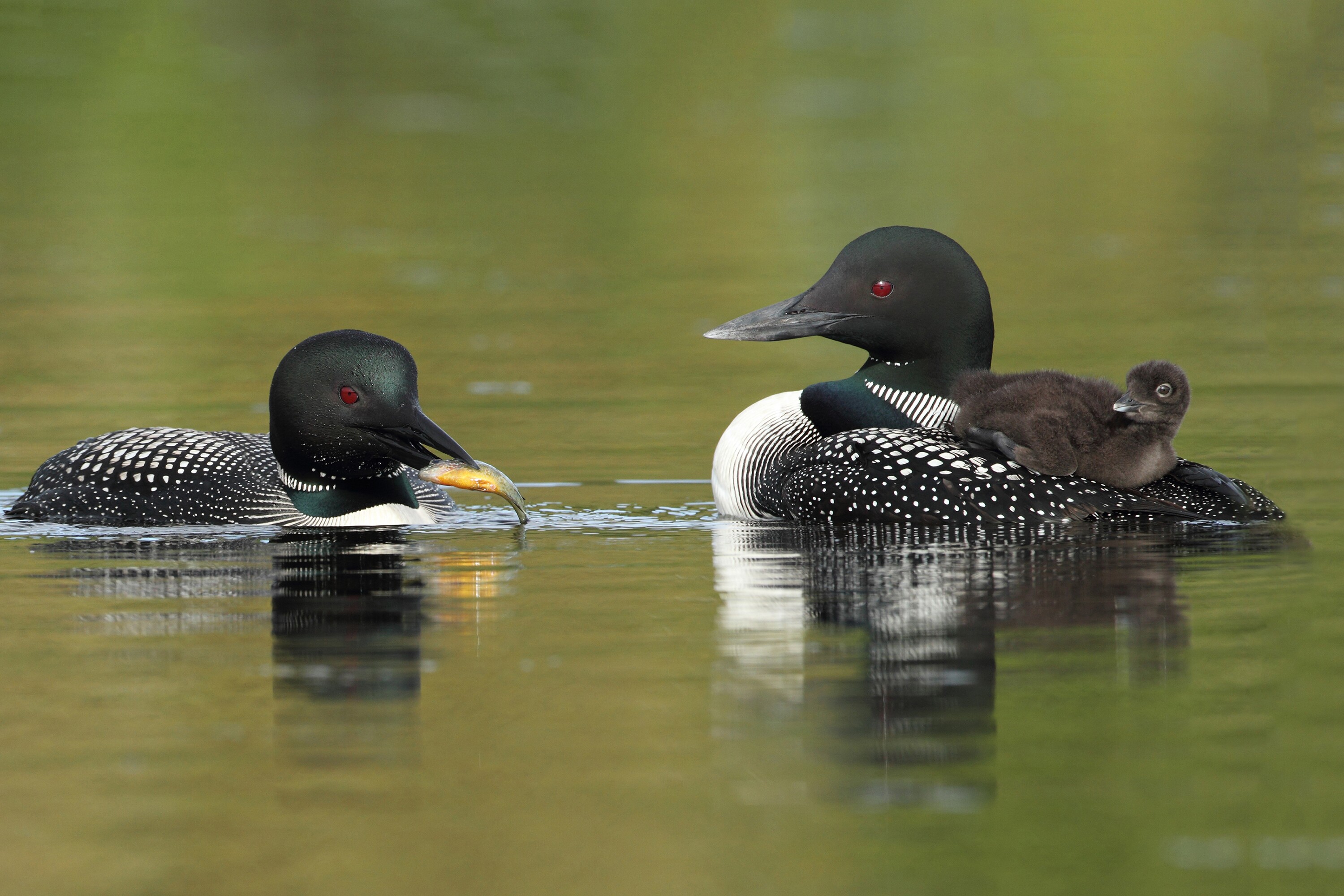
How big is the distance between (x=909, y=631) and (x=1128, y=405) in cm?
147

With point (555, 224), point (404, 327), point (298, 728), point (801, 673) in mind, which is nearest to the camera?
point (298, 728)

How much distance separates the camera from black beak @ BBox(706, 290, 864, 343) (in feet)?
23.4

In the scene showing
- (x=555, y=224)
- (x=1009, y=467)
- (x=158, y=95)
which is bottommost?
(x=1009, y=467)

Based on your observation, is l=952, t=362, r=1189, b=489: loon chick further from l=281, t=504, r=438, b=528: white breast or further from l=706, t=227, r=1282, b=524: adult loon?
l=281, t=504, r=438, b=528: white breast

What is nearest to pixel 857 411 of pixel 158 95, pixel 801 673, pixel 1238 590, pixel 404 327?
pixel 1238 590

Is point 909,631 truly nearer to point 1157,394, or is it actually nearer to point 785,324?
point 1157,394

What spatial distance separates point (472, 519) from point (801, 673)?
2.61m

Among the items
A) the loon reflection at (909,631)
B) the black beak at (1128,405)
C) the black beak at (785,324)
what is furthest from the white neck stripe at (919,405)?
the black beak at (1128,405)

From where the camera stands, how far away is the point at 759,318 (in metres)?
7.22

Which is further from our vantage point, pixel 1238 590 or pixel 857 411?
pixel 857 411

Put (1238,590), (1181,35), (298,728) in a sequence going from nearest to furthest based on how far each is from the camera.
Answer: (298,728) → (1238,590) → (1181,35)

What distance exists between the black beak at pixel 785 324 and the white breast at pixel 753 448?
25 centimetres

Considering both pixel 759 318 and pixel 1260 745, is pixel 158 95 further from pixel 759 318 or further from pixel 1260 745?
pixel 1260 745

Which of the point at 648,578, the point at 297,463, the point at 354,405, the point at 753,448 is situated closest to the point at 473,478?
the point at 354,405
